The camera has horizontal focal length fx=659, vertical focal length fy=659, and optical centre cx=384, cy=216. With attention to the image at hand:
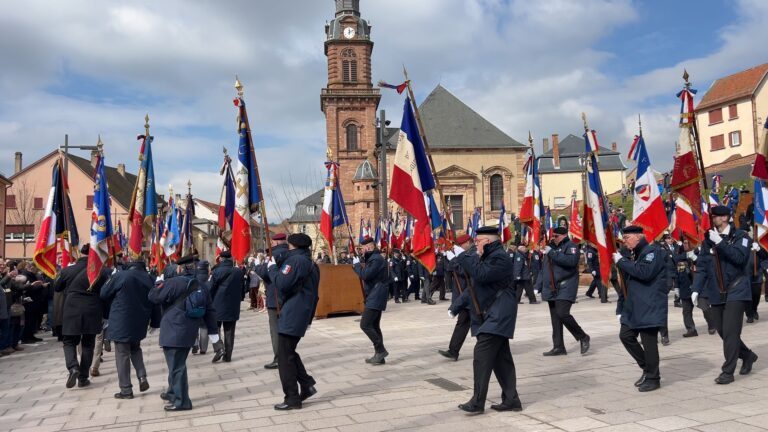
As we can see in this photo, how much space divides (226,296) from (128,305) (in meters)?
2.95

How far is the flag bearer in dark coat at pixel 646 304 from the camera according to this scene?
7.25 metres

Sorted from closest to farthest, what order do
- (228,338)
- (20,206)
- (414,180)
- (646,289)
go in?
(646,289), (414,180), (228,338), (20,206)

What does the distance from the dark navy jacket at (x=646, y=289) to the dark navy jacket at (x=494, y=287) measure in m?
1.62

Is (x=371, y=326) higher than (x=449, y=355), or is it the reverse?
(x=371, y=326)

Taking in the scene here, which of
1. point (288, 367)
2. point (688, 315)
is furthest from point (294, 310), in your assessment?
point (688, 315)

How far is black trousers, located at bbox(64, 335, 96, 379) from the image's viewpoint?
891 cm

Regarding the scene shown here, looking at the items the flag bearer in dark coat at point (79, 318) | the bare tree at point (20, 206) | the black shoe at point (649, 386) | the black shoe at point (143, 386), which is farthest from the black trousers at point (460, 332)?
the bare tree at point (20, 206)

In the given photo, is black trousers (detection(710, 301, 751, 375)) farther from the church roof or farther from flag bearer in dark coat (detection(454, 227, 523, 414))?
the church roof

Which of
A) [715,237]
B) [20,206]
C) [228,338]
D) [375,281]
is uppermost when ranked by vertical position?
[20,206]

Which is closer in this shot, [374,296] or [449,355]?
[374,296]

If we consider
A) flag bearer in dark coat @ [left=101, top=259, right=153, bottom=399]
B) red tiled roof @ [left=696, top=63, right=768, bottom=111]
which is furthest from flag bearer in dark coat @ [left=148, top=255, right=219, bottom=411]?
red tiled roof @ [left=696, top=63, right=768, bottom=111]

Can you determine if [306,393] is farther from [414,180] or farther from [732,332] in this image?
[732,332]

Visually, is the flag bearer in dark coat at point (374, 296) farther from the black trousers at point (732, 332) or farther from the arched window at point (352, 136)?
the arched window at point (352, 136)

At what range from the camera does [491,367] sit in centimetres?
654
